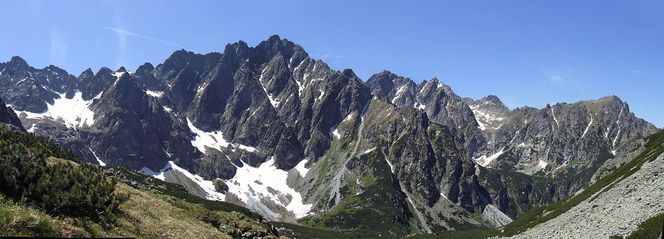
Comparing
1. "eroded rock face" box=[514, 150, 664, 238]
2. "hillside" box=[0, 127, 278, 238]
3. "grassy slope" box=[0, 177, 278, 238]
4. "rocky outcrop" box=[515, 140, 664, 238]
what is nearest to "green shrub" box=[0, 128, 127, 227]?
"hillside" box=[0, 127, 278, 238]

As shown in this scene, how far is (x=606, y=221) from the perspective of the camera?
72250 mm

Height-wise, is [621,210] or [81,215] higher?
[621,210]

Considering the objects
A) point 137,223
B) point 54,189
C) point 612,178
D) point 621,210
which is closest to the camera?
point 54,189

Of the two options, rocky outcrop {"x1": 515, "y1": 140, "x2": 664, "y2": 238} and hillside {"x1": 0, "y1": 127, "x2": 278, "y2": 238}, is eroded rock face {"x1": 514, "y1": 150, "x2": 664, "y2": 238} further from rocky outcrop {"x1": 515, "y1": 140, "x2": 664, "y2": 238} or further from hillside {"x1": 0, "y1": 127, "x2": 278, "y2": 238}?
hillside {"x1": 0, "y1": 127, "x2": 278, "y2": 238}

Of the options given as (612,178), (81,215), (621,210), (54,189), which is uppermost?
(612,178)

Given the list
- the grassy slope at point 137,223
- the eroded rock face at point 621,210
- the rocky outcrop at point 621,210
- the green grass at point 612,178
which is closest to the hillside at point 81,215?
the grassy slope at point 137,223

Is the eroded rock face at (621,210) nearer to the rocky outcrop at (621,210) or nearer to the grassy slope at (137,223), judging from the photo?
the rocky outcrop at (621,210)

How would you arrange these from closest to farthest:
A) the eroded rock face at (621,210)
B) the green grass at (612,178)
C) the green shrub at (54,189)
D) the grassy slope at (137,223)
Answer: the grassy slope at (137,223) < the green shrub at (54,189) < the eroded rock face at (621,210) < the green grass at (612,178)

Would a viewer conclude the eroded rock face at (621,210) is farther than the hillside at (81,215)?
Yes

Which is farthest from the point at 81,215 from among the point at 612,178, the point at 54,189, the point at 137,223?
the point at 612,178

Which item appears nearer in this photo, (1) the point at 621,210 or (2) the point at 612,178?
(1) the point at 621,210

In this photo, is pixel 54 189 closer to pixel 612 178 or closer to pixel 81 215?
pixel 81 215

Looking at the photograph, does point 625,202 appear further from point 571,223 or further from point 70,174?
point 70,174

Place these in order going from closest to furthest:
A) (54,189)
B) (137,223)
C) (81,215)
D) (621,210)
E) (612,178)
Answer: (54,189) < (81,215) < (137,223) < (621,210) < (612,178)
